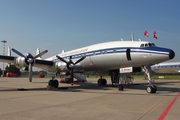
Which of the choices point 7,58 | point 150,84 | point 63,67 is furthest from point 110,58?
point 7,58

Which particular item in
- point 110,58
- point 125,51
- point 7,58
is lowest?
point 110,58

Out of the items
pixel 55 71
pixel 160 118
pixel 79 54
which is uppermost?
pixel 79 54

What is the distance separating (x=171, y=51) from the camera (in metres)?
14.0

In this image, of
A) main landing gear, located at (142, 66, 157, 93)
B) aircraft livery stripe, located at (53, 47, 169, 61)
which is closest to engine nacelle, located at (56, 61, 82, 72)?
aircraft livery stripe, located at (53, 47, 169, 61)

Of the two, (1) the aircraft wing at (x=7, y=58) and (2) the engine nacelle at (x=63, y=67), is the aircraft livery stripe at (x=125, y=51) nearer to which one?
(2) the engine nacelle at (x=63, y=67)

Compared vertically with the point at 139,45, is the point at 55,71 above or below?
below

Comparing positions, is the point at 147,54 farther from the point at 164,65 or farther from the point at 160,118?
the point at 164,65

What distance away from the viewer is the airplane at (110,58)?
14675 millimetres

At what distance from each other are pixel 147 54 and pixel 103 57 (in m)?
4.12

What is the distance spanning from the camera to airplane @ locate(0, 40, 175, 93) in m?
14.7

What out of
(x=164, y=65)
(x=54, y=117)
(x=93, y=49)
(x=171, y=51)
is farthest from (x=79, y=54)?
(x=164, y=65)

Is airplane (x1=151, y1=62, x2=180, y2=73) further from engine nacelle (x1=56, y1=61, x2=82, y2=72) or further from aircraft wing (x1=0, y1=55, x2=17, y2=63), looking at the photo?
aircraft wing (x1=0, y1=55, x2=17, y2=63)

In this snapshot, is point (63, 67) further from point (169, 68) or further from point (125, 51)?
point (169, 68)

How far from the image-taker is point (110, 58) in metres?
16.9
